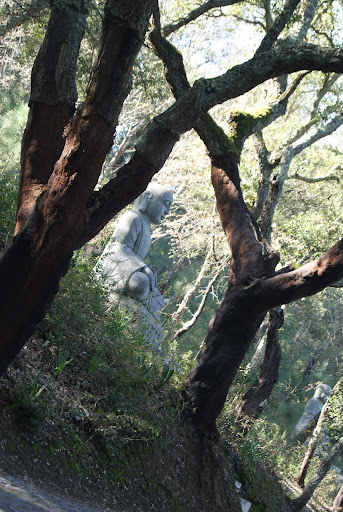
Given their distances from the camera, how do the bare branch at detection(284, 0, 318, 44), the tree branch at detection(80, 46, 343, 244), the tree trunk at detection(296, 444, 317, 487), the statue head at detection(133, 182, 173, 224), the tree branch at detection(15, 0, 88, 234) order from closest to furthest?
the tree branch at detection(15, 0, 88, 234) → the tree branch at detection(80, 46, 343, 244) → the bare branch at detection(284, 0, 318, 44) → the statue head at detection(133, 182, 173, 224) → the tree trunk at detection(296, 444, 317, 487)

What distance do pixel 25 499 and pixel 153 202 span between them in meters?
7.98

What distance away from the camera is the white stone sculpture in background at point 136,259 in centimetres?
1034

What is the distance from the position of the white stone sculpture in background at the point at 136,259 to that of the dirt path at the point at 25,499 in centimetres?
533

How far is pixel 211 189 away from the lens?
18.0 meters

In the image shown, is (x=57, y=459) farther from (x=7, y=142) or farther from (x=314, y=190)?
(x=314, y=190)

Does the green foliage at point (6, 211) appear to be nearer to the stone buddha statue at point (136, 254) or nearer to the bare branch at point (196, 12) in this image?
the stone buddha statue at point (136, 254)

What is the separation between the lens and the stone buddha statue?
407 inches

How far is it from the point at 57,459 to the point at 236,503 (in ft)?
11.7

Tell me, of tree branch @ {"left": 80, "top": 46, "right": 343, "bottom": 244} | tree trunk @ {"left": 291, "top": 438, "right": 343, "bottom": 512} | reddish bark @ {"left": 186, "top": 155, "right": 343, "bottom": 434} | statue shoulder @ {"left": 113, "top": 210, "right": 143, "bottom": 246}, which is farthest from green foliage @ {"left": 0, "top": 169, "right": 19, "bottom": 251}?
tree trunk @ {"left": 291, "top": 438, "right": 343, "bottom": 512}

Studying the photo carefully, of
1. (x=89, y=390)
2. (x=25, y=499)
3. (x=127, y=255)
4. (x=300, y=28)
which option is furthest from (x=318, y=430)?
(x=25, y=499)

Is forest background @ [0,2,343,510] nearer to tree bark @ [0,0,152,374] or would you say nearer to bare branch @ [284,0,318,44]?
bare branch @ [284,0,318,44]

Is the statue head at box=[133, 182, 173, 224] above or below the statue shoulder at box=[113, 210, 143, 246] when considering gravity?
above

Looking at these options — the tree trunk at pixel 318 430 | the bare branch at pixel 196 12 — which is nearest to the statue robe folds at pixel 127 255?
the bare branch at pixel 196 12

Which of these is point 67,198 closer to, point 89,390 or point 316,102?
point 89,390
